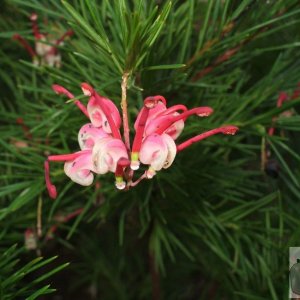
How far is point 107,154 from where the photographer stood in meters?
0.38

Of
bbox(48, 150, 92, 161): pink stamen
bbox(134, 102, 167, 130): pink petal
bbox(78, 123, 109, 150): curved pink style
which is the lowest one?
bbox(48, 150, 92, 161): pink stamen

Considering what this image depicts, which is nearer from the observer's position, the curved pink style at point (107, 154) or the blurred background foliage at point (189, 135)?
the curved pink style at point (107, 154)

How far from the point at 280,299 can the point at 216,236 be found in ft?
0.38

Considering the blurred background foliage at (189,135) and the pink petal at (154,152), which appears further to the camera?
the blurred background foliage at (189,135)

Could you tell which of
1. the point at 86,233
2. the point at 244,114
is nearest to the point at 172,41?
the point at 244,114

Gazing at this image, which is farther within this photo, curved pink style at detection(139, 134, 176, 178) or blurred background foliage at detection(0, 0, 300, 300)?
blurred background foliage at detection(0, 0, 300, 300)

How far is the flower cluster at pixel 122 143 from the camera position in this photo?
385mm

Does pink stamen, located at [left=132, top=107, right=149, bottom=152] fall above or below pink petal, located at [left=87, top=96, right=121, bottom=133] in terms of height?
below

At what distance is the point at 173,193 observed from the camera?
611 mm

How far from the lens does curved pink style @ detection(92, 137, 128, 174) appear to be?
38 cm

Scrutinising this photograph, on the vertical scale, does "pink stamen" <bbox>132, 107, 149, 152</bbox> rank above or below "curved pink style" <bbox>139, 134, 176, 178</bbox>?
above

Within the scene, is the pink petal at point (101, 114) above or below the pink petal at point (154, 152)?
above

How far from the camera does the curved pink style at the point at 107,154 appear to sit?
380 millimetres

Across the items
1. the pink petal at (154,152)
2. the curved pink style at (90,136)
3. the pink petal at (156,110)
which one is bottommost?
the pink petal at (154,152)
